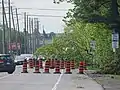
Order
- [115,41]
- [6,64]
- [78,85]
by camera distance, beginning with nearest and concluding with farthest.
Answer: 1. [78,85]
2. [115,41]
3. [6,64]

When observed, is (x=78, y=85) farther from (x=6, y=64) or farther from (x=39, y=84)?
(x=6, y=64)

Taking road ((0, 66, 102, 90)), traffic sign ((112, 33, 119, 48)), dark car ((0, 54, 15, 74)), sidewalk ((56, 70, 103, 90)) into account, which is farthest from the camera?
dark car ((0, 54, 15, 74))

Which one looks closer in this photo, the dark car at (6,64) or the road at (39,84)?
the road at (39,84)

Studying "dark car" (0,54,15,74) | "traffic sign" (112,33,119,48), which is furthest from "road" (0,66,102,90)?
"dark car" (0,54,15,74)

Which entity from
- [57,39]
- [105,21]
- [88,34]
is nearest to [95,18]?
[105,21]

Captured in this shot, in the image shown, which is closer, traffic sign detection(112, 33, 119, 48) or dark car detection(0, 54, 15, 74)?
traffic sign detection(112, 33, 119, 48)

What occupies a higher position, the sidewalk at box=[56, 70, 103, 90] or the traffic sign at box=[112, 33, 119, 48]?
the traffic sign at box=[112, 33, 119, 48]

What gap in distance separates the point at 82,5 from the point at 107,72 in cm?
626

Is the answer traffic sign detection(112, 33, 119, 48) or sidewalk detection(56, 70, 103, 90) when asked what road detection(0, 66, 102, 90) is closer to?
sidewalk detection(56, 70, 103, 90)

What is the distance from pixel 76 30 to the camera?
183 ft

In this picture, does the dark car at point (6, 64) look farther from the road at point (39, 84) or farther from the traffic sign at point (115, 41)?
the traffic sign at point (115, 41)

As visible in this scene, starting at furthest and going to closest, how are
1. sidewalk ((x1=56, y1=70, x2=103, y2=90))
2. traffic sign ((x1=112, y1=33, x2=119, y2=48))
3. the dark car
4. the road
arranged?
1. the dark car
2. traffic sign ((x1=112, y1=33, x2=119, y2=48))
3. sidewalk ((x1=56, y1=70, x2=103, y2=90))
4. the road

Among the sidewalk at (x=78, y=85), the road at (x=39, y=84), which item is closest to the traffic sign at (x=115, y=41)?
the sidewalk at (x=78, y=85)

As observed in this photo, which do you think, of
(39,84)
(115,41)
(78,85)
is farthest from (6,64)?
(78,85)
